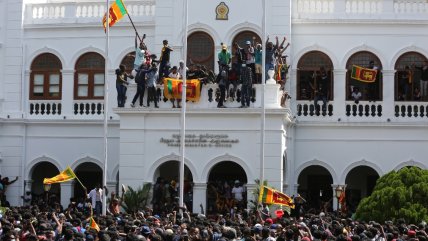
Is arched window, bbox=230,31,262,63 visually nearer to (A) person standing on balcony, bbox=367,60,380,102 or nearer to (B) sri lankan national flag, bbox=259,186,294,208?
(A) person standing on balcony, bbox=367,60,380,102

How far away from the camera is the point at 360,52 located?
38188 millimetres

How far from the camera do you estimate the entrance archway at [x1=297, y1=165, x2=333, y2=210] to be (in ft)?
128

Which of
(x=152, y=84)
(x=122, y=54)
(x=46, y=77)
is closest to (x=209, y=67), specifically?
(x=122, y=54)

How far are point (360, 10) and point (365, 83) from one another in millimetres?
2895

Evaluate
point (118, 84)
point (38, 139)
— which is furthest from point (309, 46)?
point (38, 139)

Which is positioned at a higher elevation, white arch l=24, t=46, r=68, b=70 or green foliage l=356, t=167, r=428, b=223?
white arch l=24, t=46, r=68, b=70

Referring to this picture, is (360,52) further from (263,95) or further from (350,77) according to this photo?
(263,95)

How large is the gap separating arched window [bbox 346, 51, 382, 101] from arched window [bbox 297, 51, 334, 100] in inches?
27.9

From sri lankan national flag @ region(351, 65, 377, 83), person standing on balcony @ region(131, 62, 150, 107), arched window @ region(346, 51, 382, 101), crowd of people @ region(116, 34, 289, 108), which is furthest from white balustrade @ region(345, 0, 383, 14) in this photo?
person standing on balcony @ region(131, 62, 150, 107)

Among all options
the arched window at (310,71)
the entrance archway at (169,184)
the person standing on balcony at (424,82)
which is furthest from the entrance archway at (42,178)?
the person standing on balcony at (424,82)

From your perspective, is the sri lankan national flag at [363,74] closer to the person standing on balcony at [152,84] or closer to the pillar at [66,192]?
the person standing on balcony at [152,84]

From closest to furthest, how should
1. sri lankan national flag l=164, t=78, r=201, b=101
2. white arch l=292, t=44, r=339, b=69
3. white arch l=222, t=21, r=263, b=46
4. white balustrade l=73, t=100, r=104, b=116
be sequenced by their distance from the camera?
sri lankan national flag l=164, t=78, r=201, b=101 < white arch l=222, t=21, r=263, b=46 < white arch l=292, t=44, r=339, b=69 < white balustrade l=73, t=100, r=104, b=116

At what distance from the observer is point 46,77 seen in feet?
131

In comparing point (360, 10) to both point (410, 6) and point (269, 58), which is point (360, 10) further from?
point (269, 58)
